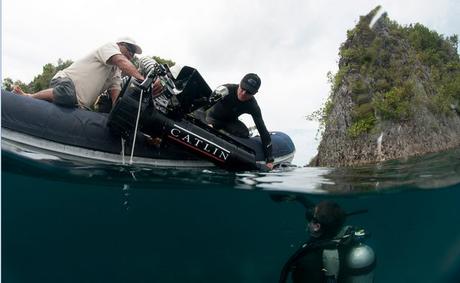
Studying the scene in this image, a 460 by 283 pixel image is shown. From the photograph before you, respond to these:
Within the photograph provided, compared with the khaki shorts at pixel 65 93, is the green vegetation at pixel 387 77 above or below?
above

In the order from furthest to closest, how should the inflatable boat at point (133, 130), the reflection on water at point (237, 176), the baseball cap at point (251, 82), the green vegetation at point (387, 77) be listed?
the green vegetation at point (387, 77)
the reflection on water at point (237, 176)
the baseball cap at point (251, 82)
the inflatable boat at point (133, 130)

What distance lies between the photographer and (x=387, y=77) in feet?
112

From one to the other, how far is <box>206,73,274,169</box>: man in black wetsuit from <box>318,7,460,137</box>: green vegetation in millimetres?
25028

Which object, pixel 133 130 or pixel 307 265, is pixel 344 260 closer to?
pixel 307 265

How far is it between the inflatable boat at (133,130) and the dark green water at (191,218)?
1282mm

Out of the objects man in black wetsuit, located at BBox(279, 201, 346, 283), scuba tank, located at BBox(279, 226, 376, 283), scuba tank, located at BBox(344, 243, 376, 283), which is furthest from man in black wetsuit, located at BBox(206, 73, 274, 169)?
scuba tank, located at BBox(344, 243, 376, 283)

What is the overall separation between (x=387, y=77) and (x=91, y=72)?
3194 cm

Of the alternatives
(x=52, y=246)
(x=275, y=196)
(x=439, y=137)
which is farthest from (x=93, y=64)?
(x=439, y=137)

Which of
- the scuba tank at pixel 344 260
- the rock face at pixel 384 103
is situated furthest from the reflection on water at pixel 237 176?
the rock face at pixel 384 103

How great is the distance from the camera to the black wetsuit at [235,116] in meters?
7.96

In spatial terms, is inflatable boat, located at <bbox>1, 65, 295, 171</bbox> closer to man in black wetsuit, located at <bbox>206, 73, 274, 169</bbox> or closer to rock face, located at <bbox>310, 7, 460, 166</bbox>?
man in black wetsuit, located at <bbox>206, 73, 274, 169</bbox>

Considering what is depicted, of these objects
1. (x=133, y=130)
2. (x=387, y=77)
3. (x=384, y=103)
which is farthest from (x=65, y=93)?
(x=387, y=77)

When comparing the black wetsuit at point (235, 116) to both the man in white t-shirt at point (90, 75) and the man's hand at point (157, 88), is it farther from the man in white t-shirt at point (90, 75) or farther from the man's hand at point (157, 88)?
the man in white t-shirt at point (90, 75)

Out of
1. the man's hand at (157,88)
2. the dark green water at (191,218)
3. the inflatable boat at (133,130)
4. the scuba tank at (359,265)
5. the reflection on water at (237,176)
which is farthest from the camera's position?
the dark green water at (191,218)
